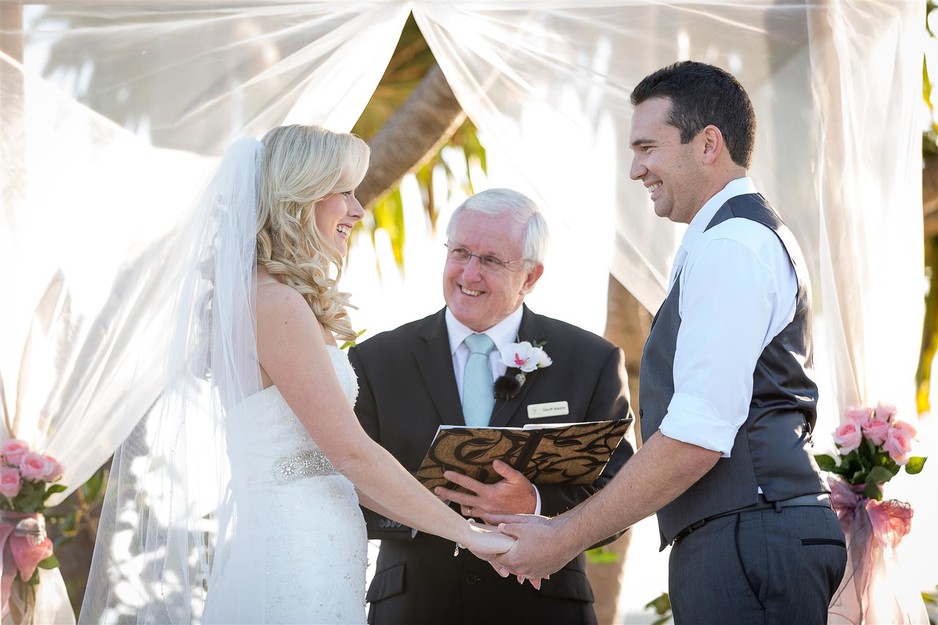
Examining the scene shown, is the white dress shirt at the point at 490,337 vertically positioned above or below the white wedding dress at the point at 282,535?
above

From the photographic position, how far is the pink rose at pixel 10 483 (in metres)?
3.90

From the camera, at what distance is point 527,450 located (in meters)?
3.37

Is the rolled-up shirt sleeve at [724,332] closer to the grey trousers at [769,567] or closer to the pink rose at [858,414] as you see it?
the grey trousers at [769,567]

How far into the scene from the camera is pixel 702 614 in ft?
9.43

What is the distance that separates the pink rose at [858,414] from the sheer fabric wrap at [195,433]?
2.22 meters

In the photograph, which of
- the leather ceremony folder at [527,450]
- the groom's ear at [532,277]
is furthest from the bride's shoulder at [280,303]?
the groom's ear at [532,277]

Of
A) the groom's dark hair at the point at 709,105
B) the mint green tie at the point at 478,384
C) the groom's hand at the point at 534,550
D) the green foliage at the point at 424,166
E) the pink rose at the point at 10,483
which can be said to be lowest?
the groom's hand at the point at 534,550

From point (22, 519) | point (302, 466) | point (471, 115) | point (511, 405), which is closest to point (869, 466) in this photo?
point (511, 405)

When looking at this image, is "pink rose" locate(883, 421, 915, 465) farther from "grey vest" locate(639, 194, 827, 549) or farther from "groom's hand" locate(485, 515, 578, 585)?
"groom's hand" locate(485, 515, 578, 585)

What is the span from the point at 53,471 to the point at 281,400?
1397 millimetres

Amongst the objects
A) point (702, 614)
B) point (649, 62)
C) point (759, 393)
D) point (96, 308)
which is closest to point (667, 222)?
point (649, 62)

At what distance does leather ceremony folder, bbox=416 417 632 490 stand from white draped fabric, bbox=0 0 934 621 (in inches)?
39.1

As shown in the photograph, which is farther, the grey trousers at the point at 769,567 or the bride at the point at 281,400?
the bride at the point at 281,400

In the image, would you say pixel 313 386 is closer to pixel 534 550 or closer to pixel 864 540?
pixel 534 550
